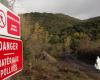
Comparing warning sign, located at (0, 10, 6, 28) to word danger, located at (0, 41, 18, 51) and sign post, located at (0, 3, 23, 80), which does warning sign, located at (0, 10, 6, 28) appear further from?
word danger, located at (0, 41, 18, 51)

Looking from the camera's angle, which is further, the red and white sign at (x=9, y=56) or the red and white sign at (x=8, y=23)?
the red and white sign at (x=8, y=23)

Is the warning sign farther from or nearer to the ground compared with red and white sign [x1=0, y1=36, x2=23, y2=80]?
farther from the ground

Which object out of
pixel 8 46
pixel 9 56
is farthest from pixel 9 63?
pixel 8 46

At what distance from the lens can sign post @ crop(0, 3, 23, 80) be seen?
13.4 feet

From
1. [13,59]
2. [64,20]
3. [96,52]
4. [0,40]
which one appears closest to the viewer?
[0,40]

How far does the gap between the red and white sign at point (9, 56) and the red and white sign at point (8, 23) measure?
0.10m

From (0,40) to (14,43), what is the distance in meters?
0.82

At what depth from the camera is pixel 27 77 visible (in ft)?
50.6

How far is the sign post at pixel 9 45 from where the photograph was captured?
13.4 ft

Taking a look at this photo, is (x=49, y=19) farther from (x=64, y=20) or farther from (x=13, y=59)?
(x=13, y=59)

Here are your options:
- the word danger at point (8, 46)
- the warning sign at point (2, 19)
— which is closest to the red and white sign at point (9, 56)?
the word danger at point (8, 46)

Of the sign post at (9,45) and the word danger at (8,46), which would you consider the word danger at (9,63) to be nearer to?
the sign post at (9,45)

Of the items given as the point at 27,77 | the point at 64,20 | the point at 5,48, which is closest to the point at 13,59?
the point at 5,48

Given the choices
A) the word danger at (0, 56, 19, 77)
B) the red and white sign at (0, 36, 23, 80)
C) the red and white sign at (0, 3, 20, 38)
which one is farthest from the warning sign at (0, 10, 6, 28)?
the word danger at (0, 56, 19, 77)
